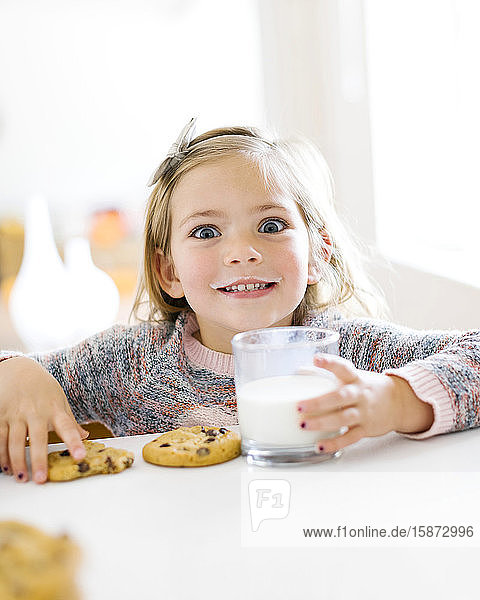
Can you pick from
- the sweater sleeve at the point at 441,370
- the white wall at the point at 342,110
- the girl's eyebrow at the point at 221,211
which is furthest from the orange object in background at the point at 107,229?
the sweater sleeve at the point at 441,370

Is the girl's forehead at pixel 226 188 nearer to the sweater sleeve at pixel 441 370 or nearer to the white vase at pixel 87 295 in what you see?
the sweater sleeve at pixel 441 370

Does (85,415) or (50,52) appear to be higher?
(50,52)

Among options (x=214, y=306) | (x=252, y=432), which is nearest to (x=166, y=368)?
(x=214, y=306)

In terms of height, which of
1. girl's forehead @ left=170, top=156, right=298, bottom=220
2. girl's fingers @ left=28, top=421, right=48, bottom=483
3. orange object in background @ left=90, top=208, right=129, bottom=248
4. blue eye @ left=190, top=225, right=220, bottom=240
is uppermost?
girl's forehead @ left=170, top=156, right=298, bottom=220

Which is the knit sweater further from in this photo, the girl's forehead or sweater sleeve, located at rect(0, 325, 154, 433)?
the girl's forehead

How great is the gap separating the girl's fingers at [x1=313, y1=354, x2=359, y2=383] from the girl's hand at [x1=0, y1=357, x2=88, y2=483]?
23 cm

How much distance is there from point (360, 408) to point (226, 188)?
1.62 ft

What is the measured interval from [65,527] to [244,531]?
0.14m

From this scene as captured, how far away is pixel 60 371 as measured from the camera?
1132 millimetres

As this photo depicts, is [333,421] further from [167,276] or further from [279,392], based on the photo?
[167,276]

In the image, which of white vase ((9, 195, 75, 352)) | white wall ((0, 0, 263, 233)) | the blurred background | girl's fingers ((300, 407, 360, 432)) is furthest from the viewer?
white wall ((0, 0, 263, 233))

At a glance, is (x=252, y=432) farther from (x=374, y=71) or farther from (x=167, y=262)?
(x=374, y=71)

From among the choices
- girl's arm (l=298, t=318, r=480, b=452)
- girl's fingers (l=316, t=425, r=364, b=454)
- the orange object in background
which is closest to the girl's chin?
girl's arm (l=298, t=318, r=480, b=452)

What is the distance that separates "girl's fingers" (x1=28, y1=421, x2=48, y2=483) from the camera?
0.68 m
